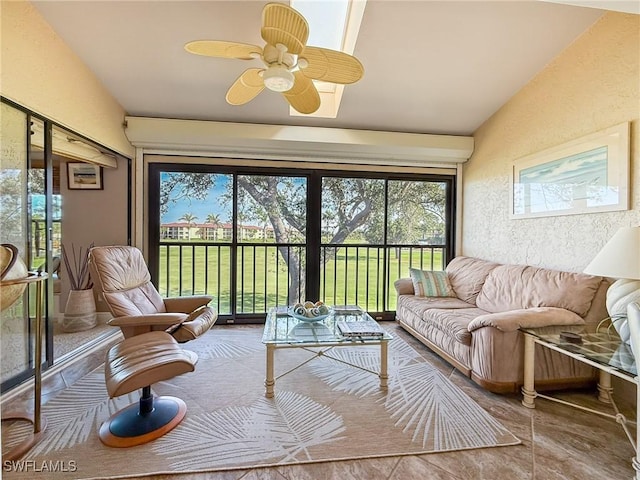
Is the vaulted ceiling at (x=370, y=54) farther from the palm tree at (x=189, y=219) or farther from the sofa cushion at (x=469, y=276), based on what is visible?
the sofa cushion at (x=469, y=276)

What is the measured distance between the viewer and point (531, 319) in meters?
2.13

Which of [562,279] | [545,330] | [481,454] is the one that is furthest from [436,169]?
[481,454]

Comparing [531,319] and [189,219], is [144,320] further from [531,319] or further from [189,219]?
[531,319]

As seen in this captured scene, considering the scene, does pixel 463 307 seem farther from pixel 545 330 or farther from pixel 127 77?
pixel 127 77

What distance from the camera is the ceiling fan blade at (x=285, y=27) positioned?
4.88ft

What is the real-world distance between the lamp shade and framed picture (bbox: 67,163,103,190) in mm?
4729

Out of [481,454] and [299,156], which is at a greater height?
[299,156]

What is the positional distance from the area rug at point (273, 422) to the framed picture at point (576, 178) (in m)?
1.80

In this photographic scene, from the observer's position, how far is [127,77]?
287 centimetres

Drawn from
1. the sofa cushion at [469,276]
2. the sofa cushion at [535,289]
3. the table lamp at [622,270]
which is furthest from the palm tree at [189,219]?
the table lamp at [622,270]

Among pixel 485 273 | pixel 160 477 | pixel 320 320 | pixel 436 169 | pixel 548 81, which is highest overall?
pixel 548 81

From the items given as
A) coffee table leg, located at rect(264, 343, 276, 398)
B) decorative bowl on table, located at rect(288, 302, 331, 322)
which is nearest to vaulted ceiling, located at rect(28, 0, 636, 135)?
decorative bowl on table, located at rect(288, 302, 331, 322)

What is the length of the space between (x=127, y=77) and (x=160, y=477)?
10.4 feet

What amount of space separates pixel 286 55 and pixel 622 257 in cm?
232
